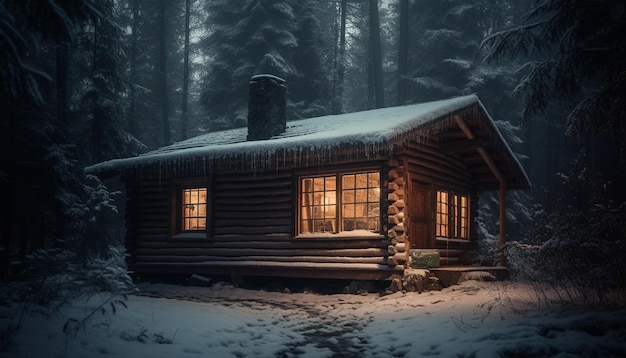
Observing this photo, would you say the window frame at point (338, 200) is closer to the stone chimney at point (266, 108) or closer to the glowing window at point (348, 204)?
the glowing window at point (348, 204)

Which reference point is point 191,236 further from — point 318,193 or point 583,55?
point 583,55

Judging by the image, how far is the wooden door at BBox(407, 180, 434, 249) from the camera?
1244cm

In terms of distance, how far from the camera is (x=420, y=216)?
12.7 meters

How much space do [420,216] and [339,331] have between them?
580 cm

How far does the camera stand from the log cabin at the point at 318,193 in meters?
10.9

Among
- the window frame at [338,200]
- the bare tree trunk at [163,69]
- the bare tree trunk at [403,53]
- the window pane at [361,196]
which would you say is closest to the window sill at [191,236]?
the window frame at [338,200]

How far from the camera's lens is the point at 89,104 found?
69.1 feet

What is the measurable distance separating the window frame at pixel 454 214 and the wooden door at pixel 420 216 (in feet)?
1.24

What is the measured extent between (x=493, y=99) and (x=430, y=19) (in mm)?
6280

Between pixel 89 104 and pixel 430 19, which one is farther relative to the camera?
pixel 430 19

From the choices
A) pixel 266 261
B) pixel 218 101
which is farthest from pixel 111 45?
pixel 266 261

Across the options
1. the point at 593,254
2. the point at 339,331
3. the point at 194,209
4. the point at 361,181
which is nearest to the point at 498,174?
the point at 361,181

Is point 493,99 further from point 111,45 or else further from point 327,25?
point 111,45

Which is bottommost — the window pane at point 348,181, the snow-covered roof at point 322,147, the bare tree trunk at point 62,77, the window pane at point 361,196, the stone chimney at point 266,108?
the window pane at point 361,196
